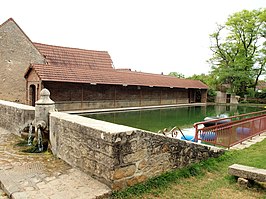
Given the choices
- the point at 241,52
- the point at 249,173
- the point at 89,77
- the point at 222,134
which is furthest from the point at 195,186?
the point at 241,52

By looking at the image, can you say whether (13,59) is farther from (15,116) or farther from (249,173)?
(249,173)

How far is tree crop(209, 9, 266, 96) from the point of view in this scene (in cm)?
3027

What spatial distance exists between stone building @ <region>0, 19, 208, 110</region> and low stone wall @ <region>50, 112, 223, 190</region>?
41.7 ft

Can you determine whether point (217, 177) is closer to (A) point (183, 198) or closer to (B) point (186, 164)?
(B) point (186, 164)

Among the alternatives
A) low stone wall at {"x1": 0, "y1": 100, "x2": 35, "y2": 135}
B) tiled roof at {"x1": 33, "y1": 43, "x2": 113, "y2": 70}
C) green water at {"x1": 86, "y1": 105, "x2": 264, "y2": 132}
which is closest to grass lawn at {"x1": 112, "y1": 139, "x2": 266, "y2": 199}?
low stone wall at {"x1": 0, "y1": 100, "x2": 35, "y2": 135}

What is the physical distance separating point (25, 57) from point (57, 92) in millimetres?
4800

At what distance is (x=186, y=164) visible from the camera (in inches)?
150

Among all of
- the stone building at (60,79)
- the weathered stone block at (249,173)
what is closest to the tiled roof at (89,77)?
the stone building at (60,79)

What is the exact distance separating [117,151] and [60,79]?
14261 millimetres

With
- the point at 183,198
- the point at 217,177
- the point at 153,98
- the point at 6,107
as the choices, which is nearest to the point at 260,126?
the point at 217,177

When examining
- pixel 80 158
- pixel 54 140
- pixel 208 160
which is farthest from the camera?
pixel 208 160

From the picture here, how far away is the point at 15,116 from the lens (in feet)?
18.9

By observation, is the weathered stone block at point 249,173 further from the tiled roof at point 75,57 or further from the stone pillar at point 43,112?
the tiled roof at point 75,57

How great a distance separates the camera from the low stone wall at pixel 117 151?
104 inches
